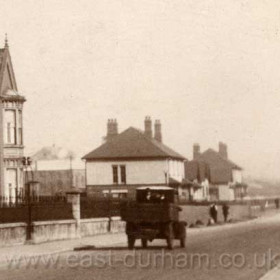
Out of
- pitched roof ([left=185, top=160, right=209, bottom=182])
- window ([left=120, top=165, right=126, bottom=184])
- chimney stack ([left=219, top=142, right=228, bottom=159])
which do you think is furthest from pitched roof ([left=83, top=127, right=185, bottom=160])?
chimney stack ([left=219, top=142, right=228, bottom=159])

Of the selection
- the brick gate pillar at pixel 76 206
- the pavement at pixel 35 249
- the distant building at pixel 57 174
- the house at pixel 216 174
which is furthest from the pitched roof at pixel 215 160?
the pavement at pixel 35 249

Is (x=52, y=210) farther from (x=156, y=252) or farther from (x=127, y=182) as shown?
(x=127, y=182)

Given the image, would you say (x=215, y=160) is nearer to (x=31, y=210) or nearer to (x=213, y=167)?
(x=213, y=167)

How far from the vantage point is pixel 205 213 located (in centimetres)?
5753

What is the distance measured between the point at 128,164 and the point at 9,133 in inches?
1427

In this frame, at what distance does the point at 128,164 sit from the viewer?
8106cm

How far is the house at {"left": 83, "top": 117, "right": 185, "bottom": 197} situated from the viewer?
263 ft

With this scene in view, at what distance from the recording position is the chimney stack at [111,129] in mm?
83287

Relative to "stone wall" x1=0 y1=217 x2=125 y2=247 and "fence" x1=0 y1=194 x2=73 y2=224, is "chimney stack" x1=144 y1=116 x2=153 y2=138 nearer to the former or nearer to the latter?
"stone wall" x1=0 y1=217 x2=125 y2=247

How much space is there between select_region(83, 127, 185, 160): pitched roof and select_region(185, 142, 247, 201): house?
21.2 m

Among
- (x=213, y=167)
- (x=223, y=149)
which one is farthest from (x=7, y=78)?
(x=223, y=149)

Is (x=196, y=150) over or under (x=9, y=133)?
over

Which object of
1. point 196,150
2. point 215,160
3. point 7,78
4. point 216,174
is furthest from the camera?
point 215,160

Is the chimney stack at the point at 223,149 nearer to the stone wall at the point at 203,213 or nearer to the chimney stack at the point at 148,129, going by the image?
the chimney stack at the point at 148,129
